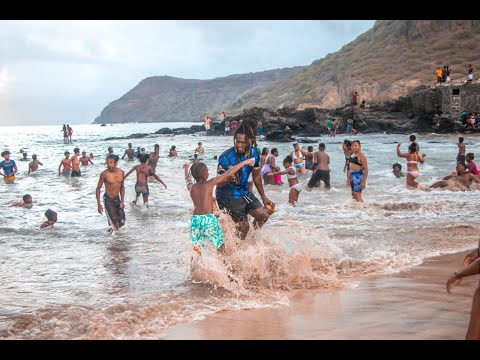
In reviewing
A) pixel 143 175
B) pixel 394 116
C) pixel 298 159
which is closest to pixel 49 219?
pixel 143 175

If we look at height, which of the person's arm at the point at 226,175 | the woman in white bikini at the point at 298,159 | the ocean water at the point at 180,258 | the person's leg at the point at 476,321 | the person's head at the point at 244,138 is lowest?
the ocean water at the point at 180,258

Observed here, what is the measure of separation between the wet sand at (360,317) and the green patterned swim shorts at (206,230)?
117cm

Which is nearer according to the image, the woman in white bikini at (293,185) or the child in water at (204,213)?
Answer: the child in water at (204,213)

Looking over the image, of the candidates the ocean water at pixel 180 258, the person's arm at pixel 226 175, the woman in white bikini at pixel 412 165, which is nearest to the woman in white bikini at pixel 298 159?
the ocean water at pixel 180 258

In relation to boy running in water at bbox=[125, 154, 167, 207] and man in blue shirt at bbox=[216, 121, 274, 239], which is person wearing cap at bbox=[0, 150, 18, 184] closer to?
boy running in water at bbox=[125, 154, 167, 207]

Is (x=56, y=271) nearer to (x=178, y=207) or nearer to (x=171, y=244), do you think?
(x=171, y=244)

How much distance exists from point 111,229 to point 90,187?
8325 mm

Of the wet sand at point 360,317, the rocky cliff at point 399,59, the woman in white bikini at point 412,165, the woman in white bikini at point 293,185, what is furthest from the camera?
the rocky cliff at point 399,59

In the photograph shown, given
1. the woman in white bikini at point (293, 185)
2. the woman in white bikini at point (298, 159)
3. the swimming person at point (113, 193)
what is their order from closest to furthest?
the swimming person at point (113, 193) → the woman in white bikini at point (293, 185) → the woman in white bikini at point (298, 159)

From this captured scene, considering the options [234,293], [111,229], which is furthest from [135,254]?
[234,293]

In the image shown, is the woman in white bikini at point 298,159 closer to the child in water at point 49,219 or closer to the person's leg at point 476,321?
the child in water at point 49,219

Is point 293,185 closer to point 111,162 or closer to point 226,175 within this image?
point 111,162

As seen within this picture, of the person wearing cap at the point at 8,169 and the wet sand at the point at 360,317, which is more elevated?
the person wearing cap at the point at 8,169

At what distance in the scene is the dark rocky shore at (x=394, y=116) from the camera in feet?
129
